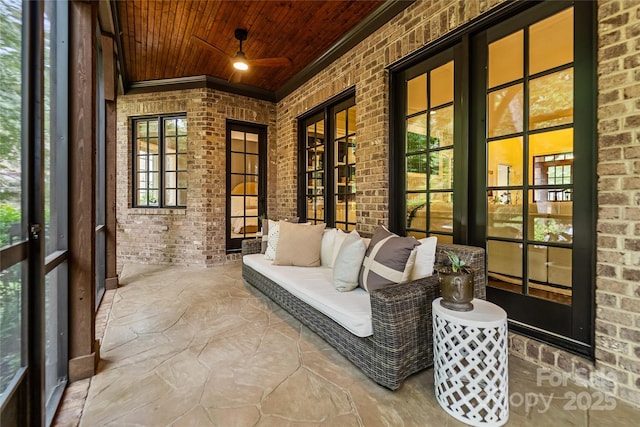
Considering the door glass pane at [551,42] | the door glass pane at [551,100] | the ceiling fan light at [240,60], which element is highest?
the ceiling fan light at [240,60]

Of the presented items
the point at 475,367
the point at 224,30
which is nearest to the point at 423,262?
the point at 475,367

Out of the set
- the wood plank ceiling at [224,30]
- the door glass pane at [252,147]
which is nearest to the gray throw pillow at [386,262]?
the wood plank ceiling at [224,30]

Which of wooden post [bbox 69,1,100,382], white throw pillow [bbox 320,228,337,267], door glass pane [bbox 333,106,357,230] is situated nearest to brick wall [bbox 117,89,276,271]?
door glass pane [bbox 333,106,357,230]

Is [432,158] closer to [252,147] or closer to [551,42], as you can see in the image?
[551,42]

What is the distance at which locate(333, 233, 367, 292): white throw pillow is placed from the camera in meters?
2.28

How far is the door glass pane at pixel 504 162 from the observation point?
2.12 metres

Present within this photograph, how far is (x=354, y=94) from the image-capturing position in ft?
11.9

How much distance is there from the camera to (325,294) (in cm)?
221

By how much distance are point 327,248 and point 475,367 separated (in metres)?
1.84

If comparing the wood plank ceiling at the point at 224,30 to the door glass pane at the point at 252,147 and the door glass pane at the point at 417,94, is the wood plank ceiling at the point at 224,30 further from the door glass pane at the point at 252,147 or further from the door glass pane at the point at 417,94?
the door glass pane at the point at 252,147

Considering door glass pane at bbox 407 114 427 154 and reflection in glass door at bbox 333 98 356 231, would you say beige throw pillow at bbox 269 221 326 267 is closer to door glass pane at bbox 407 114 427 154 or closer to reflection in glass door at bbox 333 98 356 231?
reflection in glass door at bbox 333 98 356 231

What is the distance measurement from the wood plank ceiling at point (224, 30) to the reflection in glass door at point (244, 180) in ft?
3.50

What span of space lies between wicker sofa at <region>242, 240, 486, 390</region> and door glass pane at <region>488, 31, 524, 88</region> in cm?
134

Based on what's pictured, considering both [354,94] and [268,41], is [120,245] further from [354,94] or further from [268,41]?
[354,94]
